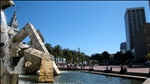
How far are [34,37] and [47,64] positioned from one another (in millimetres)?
7338

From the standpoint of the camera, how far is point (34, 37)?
2803cm

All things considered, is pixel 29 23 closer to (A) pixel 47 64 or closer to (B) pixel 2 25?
(A) pixel 47 64

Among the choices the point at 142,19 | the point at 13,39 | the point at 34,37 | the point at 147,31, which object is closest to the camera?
the point at 34,37

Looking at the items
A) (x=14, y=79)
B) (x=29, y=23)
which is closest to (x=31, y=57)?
(x=29, y=23)

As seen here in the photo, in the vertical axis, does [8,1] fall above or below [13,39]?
below

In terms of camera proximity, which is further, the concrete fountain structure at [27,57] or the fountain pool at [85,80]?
the fountain pool at [85,80]

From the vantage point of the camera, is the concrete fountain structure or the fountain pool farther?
the fountain pool

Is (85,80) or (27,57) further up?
(27,57)

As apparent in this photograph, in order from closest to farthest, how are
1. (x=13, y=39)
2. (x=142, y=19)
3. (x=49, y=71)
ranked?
→ (x=49, y=71) → (x=13, y=39) → (x=142, y=19)

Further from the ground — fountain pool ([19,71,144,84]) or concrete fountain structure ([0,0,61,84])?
concrete fountain structure ([0,0,61,84])

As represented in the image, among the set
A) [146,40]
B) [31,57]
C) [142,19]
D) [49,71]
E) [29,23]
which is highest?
[142,19]

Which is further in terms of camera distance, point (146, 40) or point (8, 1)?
point (146, 40)

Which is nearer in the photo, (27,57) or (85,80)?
(85,80)

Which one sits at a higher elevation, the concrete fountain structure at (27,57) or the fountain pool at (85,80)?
the concrete fountain structure at (27,57)
